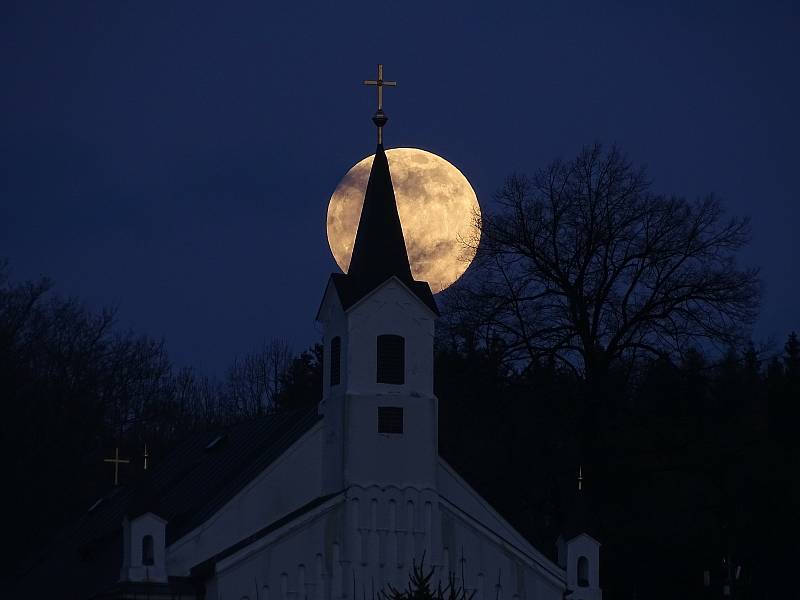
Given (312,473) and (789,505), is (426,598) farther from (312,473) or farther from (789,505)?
(789,505)

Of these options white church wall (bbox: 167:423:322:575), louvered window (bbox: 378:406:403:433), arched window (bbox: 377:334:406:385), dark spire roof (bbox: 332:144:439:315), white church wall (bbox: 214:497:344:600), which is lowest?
white church wall (bbox: 214:497:344:600)

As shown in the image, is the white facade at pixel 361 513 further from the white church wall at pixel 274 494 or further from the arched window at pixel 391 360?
the arched window at pixel 391 360

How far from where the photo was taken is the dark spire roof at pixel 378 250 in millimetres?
37375

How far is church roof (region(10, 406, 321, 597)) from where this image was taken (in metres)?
38.2

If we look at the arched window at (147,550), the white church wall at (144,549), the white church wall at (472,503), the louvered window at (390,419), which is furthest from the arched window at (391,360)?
the arched window at (147,550)

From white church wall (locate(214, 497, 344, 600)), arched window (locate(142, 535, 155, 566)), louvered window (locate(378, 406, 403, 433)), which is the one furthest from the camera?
louvered window (locate(378, 406, 403, 433))

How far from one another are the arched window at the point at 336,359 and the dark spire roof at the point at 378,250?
1255mm

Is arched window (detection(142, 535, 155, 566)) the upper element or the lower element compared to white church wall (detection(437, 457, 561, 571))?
lower

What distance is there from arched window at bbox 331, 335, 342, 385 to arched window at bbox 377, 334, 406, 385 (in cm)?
108

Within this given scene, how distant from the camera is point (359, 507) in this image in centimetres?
3628

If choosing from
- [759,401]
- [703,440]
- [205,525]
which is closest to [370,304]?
[205,525]

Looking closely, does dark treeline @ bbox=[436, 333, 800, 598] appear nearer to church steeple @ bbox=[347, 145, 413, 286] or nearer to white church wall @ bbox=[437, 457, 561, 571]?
white church wall @ bbox=[437, 457, 561, 571]

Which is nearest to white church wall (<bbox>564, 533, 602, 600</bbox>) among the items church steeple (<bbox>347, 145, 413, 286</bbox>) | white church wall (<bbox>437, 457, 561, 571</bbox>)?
white church wall (<bbox>437, 457, 561, 571</bbox>)

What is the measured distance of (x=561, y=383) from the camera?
50.0 metres
